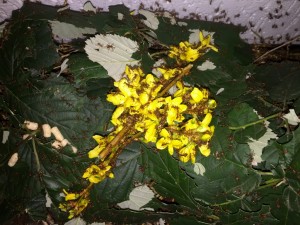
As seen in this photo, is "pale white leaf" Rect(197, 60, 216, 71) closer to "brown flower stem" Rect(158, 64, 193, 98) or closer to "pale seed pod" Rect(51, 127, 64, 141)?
"brown flower stem" Rect(158, 64, 193, 98)

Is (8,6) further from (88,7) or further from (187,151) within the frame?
(187,151)

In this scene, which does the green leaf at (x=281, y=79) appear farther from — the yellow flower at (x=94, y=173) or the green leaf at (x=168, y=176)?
the yellow flower at (x=94, y=173)

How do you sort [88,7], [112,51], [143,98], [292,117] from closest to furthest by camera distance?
[143,98], [292,117], [112,51], [88,7]

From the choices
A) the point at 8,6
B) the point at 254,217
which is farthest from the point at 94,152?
the point at 8,6

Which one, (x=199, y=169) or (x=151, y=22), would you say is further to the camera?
(x=151, y=22)

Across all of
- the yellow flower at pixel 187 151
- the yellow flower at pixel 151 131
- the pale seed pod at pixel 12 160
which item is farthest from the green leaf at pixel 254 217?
the pale seed pod at pixel 12 160

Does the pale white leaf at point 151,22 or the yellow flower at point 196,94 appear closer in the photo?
the yellow flower at point 196,94

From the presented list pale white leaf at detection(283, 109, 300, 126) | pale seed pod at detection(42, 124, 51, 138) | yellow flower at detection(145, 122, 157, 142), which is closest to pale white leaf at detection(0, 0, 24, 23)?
pale seed pod at detection(42, 124, 51, 138)
